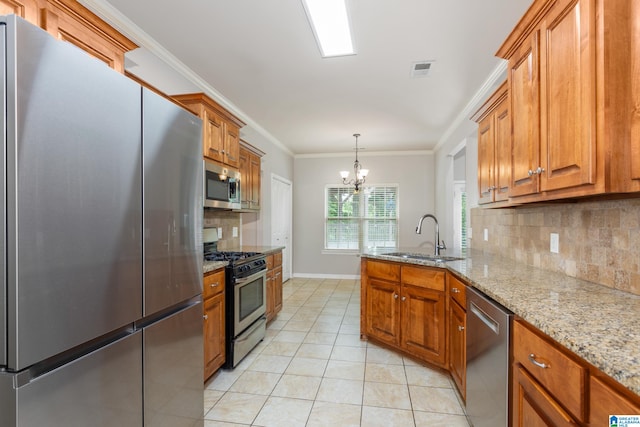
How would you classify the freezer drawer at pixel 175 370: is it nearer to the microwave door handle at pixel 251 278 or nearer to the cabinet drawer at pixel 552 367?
the microwave door handle at pixel 251 278

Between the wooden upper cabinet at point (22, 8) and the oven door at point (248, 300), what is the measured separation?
6.52 ft

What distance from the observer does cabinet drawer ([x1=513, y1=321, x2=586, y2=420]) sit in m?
0.93

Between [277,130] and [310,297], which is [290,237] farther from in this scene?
[277,130]

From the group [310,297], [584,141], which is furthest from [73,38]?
[310,297]

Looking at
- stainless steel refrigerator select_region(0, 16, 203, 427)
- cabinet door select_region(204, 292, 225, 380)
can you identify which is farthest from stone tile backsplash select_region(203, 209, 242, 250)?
stainless steel refrigerator select_region(0, 16, 203, 427)

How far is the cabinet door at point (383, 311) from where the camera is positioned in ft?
9.60

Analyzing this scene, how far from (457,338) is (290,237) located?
476cm

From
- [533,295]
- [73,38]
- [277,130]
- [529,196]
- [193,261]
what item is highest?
[277,130]

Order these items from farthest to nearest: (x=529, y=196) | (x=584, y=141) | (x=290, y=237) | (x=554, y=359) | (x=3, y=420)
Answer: (x=290, y=237) < (x=529, y=196) < (x=584, y=141) < (x=554, y=359) < (x=3, y=420)

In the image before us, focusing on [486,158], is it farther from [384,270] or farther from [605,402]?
[605,402]

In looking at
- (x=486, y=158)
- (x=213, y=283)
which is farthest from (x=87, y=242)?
(x=486, y=158)

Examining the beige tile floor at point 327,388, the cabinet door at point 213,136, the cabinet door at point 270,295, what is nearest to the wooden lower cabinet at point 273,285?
→ the cabinet door at point 270,295

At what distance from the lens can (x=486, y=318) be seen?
5.37ft

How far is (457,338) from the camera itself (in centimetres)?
224
